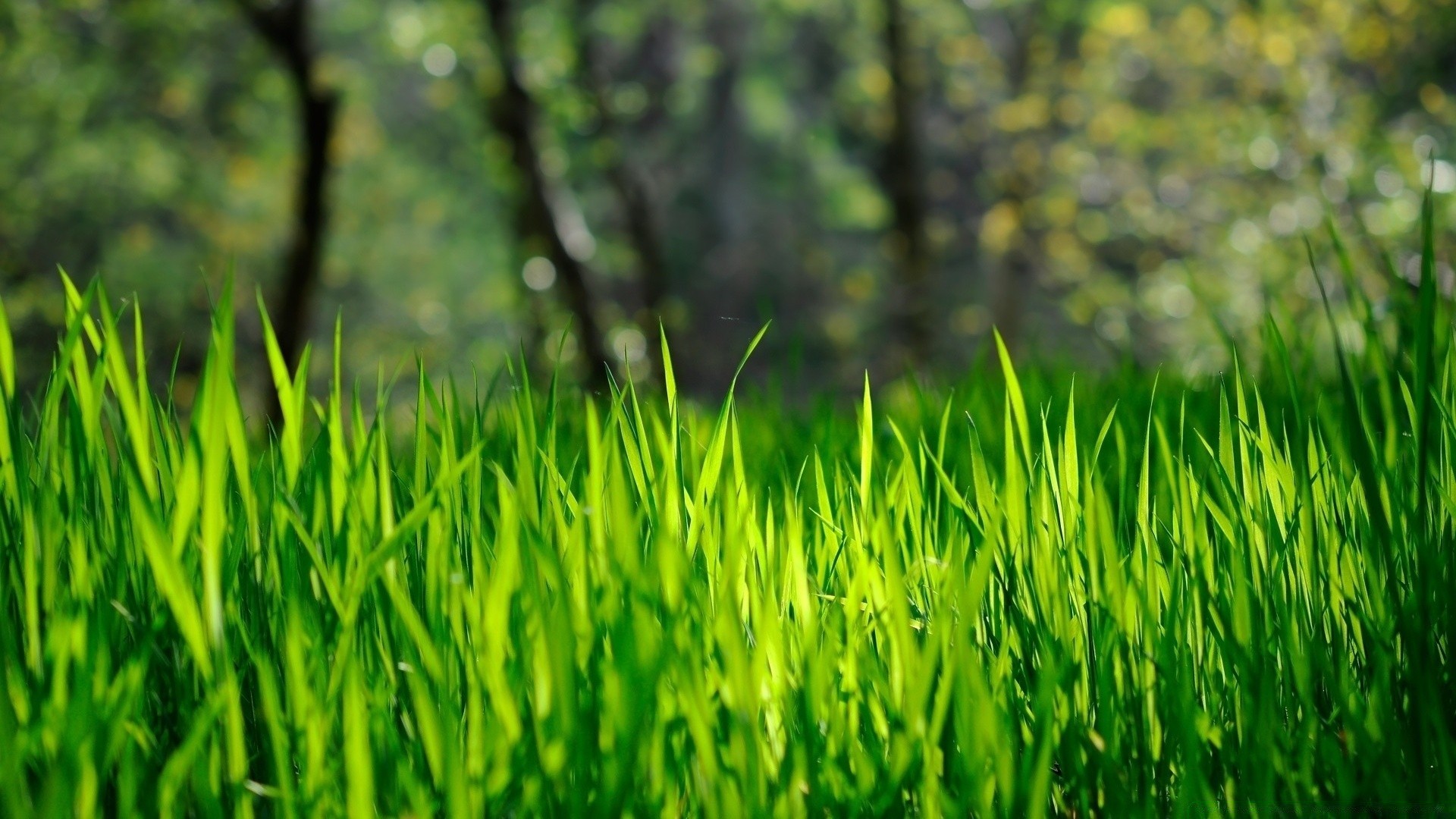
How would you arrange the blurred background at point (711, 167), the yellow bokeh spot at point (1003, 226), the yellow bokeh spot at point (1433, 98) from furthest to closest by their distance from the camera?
the yellow bokeh spot at point (1003, 226), the blurred background at point (711, 167), the yellow bokeh spot at point (1433, 98)

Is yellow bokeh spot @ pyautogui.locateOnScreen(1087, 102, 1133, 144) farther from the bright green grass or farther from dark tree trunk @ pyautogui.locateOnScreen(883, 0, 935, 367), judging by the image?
the bright green grass

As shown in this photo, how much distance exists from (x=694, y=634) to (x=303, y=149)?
762cm

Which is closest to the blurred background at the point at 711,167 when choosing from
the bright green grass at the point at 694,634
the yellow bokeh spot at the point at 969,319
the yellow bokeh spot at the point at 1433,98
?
the yellow bokeh spot at the point at 1433,98

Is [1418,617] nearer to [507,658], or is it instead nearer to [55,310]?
[507,658]

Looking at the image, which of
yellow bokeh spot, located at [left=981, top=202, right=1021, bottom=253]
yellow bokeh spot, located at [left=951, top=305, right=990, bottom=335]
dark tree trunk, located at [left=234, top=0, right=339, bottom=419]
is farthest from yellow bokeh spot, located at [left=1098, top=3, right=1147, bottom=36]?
dark tree trunk, located at [left=234, top=0, right=339, bottom=419]

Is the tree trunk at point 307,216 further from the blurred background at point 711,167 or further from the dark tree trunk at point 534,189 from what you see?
the dark tree trunk at point 534,189

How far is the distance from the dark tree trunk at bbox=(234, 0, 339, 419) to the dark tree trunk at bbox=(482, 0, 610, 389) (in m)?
1.56

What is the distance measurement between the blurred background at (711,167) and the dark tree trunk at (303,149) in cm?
3

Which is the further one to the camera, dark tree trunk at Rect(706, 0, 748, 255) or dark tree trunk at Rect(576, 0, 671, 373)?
dark tree trunk at Rect(706, 0, 748, 255)

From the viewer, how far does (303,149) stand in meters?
7.57

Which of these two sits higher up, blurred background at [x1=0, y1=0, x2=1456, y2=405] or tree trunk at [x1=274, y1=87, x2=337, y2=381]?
blurred background at [x1=0, y1=0, x2=1456, y2=405]

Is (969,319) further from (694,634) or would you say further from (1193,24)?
(694,634)

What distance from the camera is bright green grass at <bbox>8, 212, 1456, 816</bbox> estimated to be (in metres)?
0.64

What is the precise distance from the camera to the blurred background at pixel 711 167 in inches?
339
